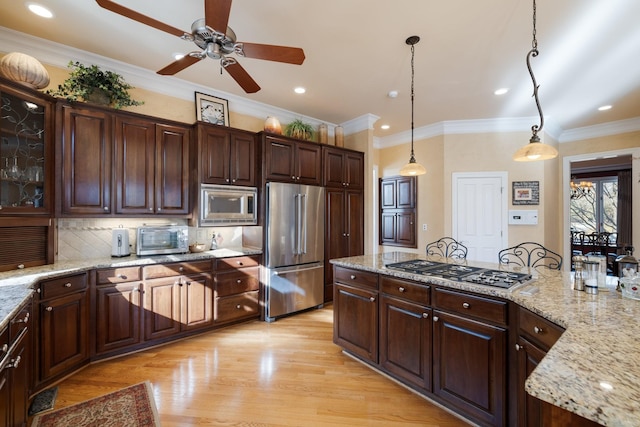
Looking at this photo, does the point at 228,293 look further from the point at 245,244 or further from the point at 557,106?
the point at 557,106

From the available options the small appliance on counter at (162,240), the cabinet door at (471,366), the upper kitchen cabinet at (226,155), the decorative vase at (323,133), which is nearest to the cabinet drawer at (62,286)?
the small appliance on counter at (162,240)

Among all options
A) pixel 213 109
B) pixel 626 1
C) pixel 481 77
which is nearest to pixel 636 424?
pixel 626 1

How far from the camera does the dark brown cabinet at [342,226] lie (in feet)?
13.8

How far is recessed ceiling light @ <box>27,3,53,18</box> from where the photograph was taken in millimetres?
2174

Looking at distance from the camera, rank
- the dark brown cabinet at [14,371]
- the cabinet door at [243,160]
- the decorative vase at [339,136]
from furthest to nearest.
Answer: the decorative vase at [339,136], the cabinet door at [243,160], the dark brown cabinet at [14,371]

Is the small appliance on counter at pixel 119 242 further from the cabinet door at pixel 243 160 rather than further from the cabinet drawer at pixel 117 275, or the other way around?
the cabinet door at pixel 243 160

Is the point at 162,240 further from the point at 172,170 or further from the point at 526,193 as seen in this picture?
the point at 526,193

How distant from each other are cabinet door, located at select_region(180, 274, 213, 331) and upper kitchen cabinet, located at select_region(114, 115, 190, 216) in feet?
2.60

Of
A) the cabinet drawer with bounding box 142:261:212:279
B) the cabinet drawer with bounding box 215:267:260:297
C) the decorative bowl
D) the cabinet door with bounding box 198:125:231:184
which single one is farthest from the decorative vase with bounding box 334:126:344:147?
the cabinet drawer with bounding box 142:261:212:279

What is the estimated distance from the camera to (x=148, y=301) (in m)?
2.79

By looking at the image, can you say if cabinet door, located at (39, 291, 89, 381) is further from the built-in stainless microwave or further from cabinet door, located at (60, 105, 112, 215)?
the built-in stainless microwave

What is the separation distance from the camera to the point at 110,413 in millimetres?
1928

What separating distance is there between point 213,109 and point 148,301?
242 centimetres

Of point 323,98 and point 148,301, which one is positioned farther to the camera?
point 323,98
